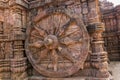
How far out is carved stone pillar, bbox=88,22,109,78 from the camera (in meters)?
2.95

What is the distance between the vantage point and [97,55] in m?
3.00

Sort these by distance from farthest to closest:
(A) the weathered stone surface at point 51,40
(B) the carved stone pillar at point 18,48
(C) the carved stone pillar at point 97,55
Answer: (B) the carved stone pillar at point 18,48
(A) the weathered stone surface at point 51,40
(C) the carved stone pillar at point 97,55

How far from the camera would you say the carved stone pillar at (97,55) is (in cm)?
295

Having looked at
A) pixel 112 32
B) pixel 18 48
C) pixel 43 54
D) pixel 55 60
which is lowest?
pixel 55 60

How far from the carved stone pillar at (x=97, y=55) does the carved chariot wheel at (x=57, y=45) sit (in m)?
0.21

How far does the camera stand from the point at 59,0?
3.54 meters

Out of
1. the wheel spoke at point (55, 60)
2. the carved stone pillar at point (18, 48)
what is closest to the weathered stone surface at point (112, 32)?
the wheel spoke at point (55, 60)

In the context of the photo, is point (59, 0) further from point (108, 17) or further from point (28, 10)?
point (108, 17)

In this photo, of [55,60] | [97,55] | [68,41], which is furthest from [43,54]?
[97,55]

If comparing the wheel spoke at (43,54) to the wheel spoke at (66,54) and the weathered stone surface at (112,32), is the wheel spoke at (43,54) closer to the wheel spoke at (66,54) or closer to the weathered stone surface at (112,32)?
the wheel spoke at (66,54)

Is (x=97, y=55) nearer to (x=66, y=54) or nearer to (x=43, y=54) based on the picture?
(x=66, y=54)

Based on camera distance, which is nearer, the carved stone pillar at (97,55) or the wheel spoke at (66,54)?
the carved stone pillar at (97,55)

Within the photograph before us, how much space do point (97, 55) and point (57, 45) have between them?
1.08 meters

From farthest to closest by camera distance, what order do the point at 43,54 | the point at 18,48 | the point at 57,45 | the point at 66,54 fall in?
1. the point at 18,48
2. the point at 43,54
3. the point at 57,45
4. the point at 66,54
